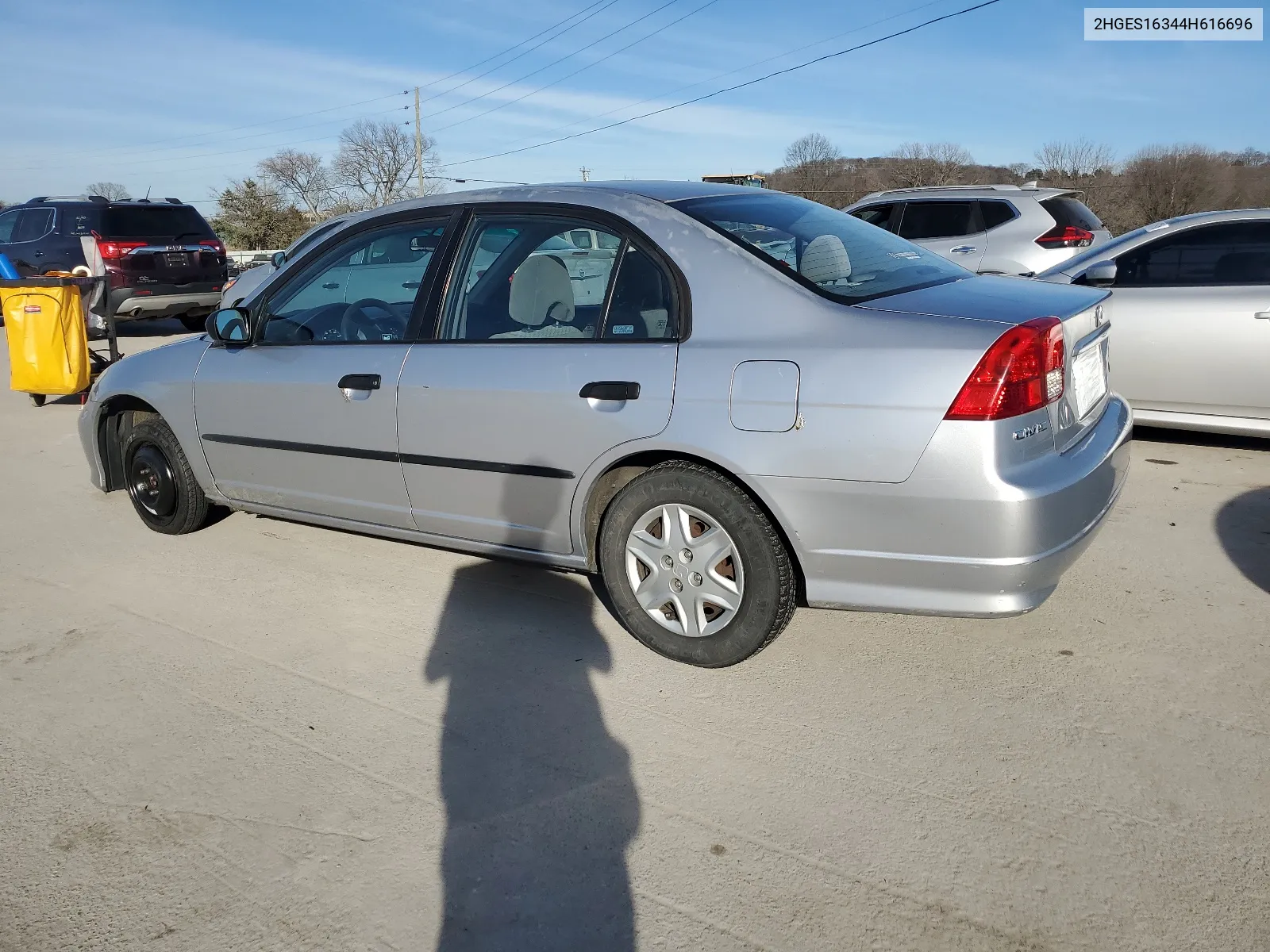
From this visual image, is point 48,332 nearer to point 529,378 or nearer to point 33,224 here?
point 33,224

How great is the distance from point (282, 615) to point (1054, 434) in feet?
9.99

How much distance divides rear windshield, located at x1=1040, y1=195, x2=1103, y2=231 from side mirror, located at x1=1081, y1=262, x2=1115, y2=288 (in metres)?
4.41

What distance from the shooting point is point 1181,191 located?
32281 mm

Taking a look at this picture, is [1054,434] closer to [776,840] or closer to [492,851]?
[776,840]

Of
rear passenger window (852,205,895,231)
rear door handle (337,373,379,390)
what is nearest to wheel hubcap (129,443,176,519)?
rear door handle (337,373,379,390)

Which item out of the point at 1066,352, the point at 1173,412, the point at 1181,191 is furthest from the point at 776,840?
the point at 1181,191

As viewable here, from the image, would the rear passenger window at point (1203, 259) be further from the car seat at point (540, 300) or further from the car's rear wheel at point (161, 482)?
A: the car's rear wheel at point (161, 482)

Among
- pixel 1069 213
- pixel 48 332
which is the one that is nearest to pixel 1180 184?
pixel 1069 213

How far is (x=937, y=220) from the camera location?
10406 millimetres

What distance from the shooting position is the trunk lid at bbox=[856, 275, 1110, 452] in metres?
3.04

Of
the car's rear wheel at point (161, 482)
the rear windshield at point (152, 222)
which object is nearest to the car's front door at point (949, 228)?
the car's rear wheel at point (161, 482)

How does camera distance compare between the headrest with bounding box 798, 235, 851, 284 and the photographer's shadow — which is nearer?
the photographer's shadow

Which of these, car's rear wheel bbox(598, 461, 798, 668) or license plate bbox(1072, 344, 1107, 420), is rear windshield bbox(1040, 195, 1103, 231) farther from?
car's rear wheel bbox(598, 461, 798, 668)

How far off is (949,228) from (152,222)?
10123 mm
